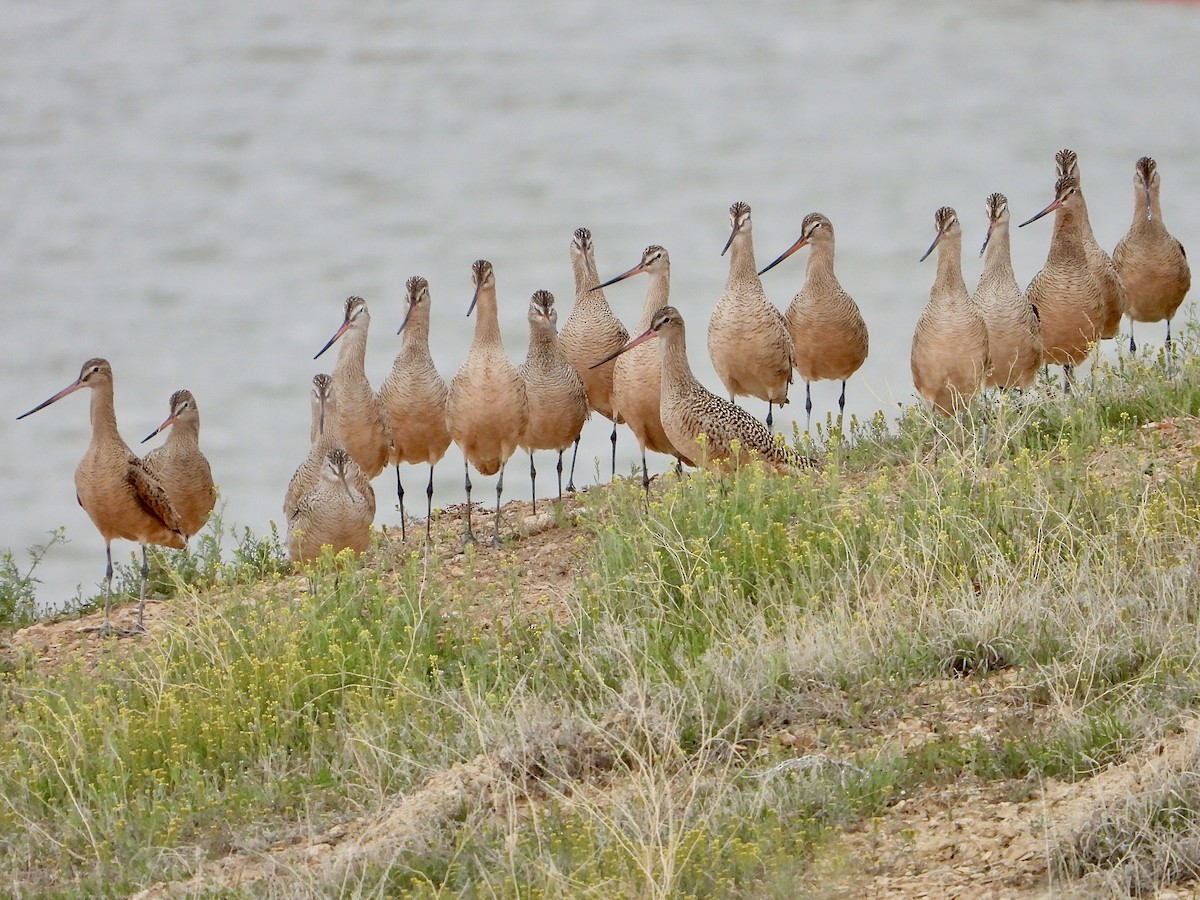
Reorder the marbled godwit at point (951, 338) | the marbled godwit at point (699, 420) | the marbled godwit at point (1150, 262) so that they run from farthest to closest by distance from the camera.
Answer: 1. the marbled godwit at point (1150, 262)
2. the marbled godwit at point (951, 338)
3. the marbled godwit at point (699, 420)

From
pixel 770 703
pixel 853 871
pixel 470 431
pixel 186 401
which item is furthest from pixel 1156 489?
pixel 186 401

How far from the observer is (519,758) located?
6.38m

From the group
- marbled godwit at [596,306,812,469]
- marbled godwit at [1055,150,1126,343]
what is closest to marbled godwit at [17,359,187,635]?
marbled godwit at [596,306,812,469]

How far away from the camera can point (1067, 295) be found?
10.9 m

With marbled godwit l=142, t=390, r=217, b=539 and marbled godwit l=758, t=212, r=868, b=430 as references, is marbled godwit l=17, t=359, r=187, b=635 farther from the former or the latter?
marbled godwit l=758, t=212, r=868, b=430

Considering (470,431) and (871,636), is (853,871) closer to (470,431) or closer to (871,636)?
(871,636)

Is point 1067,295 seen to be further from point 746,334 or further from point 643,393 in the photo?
point 643,393

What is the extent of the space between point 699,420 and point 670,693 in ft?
10.5

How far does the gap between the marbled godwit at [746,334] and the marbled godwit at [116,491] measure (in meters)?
3.42

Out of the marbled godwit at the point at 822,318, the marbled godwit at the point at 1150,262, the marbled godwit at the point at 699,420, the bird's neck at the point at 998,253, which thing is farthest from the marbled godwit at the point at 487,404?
the marbled godwit at the point at 1150,262

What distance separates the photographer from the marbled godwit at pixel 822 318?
36.7 ft

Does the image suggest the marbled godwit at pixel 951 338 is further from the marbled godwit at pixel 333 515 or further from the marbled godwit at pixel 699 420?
the marbled godwit at pixel 333 515

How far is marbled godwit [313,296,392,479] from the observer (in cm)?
1048

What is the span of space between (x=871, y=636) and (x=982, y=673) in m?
0.49
